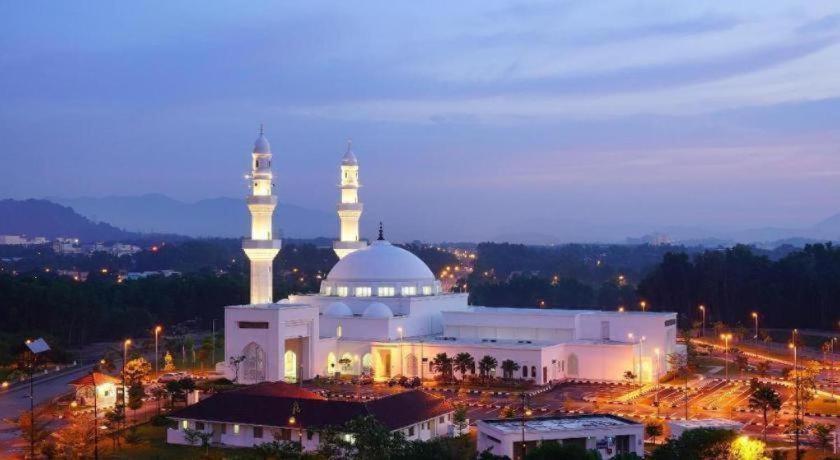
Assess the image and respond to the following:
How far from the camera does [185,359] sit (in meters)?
58.3

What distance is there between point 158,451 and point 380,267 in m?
26.4

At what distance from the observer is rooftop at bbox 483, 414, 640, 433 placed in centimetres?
2973

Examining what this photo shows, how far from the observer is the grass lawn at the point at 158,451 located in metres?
31.9

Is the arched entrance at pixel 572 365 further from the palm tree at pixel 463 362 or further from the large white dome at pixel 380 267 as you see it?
the large white dome at pixel 380 267

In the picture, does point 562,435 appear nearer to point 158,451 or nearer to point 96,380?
point 158,451

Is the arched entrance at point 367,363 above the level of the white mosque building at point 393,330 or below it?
below

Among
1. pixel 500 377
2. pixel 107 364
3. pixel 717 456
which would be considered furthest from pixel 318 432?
pixel 107 364

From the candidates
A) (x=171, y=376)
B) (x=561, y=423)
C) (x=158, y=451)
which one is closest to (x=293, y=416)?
(x=158, y=451)

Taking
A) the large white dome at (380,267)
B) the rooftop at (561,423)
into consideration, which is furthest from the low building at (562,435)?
the large white dome at (380,267)

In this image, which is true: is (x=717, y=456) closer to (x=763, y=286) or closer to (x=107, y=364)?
(x=107, y=364)

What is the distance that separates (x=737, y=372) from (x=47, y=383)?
112 ft

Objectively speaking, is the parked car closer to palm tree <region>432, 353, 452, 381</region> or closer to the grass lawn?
palm tree <region>432, 353, 452, 381</region>

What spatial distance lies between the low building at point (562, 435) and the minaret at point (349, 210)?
3300 centimetres

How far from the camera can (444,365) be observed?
47.7 meters
